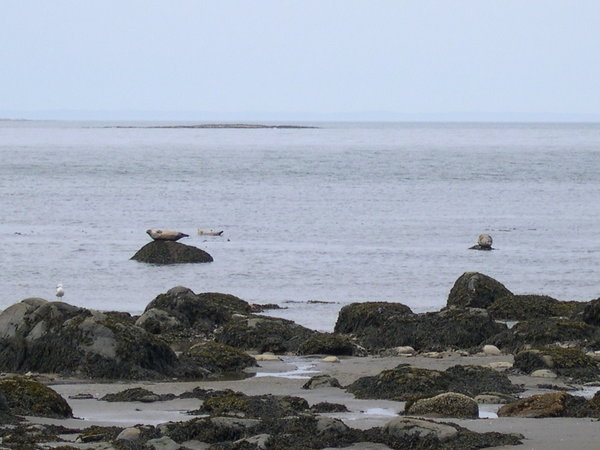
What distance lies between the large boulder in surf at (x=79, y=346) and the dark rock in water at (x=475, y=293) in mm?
7715

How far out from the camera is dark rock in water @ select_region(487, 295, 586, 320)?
2002 cm

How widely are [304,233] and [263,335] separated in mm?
20393

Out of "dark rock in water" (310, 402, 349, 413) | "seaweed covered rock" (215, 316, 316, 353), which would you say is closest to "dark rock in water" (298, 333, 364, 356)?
"seaweed covered rock" (215, 316, 316, 353)

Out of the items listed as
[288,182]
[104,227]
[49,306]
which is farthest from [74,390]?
[288,182]

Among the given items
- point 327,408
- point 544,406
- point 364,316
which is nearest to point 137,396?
point 327,408

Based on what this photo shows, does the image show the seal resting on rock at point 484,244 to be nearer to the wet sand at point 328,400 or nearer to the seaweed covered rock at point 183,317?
the seaweed covered rock at point 183,317

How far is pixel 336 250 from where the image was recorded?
32.7 m

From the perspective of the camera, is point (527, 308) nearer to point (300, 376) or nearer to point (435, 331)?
point (435, 331)

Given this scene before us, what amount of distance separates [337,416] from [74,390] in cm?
329

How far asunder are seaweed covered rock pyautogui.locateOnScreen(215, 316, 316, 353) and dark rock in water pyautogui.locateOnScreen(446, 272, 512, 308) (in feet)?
13.1

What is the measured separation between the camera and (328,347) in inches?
644

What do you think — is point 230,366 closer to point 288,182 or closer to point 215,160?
point 288,182

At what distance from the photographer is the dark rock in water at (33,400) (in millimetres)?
11172

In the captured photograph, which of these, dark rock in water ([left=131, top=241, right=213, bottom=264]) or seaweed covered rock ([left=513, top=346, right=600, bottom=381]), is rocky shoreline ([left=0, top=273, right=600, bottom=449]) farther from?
dark rock in water ([left=131, top=241, right=213, bottom=264])
